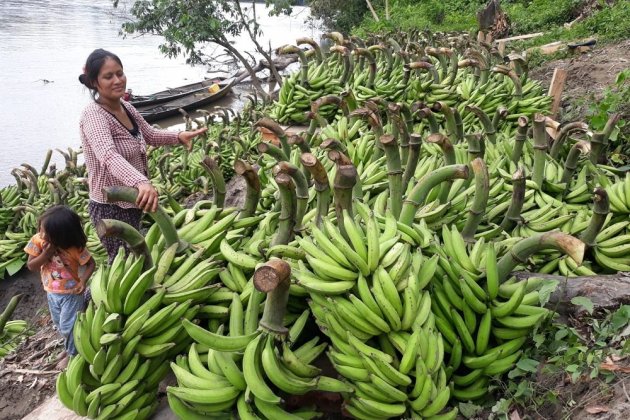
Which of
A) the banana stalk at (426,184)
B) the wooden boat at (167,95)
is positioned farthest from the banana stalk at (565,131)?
Answer: the wooden boat at (167,95)

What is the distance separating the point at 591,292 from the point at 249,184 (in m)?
1.72

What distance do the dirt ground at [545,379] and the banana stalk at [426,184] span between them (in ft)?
3.04

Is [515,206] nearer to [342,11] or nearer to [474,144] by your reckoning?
[474,144]

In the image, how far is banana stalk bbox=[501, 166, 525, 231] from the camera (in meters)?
2.74

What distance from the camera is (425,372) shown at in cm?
203

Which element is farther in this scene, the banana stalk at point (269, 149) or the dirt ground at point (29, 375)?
the dirt ground at point (29, 375)

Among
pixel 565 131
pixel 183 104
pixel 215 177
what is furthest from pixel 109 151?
pixel 183 104

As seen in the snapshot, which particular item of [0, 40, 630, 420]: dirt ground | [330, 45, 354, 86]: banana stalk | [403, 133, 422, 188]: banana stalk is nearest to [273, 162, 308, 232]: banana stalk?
[403, 133, 422, 188]: banana stalk

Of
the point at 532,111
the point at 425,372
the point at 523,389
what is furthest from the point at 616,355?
the point at 532,111

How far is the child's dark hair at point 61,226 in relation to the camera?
298 centimetres

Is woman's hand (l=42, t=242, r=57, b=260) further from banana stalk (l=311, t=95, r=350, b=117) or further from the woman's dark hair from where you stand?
banana stalk (l=311, t=95, r=350, b=117)

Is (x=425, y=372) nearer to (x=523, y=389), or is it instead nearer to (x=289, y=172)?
(x=523, y=389)

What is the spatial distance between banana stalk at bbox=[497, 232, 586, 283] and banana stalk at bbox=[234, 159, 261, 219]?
1223 mm

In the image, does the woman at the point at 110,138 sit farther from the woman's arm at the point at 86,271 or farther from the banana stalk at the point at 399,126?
the banana stalk at the point at 399,126
